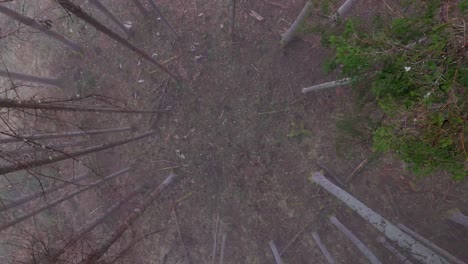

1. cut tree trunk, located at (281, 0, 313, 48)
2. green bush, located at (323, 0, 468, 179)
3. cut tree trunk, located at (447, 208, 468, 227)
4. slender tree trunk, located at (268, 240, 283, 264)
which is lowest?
cut tree trunk, located at (447, 208, 468, 227)

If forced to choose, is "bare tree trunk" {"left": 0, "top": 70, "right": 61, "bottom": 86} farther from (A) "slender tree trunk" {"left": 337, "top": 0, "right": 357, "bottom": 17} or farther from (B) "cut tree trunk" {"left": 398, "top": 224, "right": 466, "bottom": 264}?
(B) "cut tree trunk" {"left": 398, "top": 224, "right": 466, "bottom": 264}

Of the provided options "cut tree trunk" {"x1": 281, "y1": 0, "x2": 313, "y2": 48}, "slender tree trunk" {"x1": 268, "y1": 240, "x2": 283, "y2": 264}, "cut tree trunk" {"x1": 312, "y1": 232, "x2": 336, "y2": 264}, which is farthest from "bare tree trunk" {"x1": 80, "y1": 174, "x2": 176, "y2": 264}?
"cut tree trunk" {"x1": 281, "y1": 0, "x2": 313, "y2": 48}

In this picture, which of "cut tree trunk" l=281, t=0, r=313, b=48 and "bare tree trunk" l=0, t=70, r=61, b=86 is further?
Answer: "bare tree trunk" l=0, t=70, r=61, b=86

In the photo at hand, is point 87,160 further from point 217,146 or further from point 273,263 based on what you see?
point 273,263

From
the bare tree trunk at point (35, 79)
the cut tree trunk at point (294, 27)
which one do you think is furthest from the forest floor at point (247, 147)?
the bare tree trunk at point (35, 79)

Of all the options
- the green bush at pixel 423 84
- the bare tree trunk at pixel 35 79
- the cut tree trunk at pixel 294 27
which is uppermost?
the bare tree trunk at pixel 35 79

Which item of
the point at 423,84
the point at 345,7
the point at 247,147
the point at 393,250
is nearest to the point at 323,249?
the point at 393,250

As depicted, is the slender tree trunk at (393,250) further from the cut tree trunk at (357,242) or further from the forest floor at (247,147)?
the cut tree trunk at (357,242)
